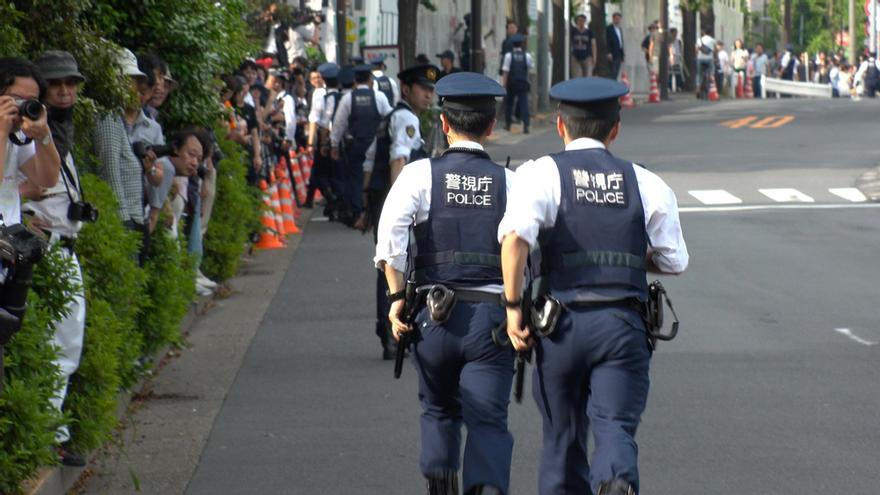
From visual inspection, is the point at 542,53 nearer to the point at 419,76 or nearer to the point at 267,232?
the point at 267,232

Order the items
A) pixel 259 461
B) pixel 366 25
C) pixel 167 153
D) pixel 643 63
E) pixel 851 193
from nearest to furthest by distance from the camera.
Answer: pixel 259 461 → pixel 167 153 → pixel 851 193 → pixel 366 25 → pixel 643 63

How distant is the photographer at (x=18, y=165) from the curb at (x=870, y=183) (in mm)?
17485

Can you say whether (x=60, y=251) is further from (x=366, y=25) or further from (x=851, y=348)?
(x=366, y=25)

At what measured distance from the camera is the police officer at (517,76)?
3453 cm

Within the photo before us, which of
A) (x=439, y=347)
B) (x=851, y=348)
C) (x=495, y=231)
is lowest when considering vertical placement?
(x=851, y=348)

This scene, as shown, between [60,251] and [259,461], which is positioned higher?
[60,251]

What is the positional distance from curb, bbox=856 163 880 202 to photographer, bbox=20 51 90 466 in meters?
16.7

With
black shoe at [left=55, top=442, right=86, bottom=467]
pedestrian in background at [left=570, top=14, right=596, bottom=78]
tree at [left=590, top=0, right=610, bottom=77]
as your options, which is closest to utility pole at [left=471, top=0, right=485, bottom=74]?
pedestrian in background at [left=570, top=14, right=596, bottom=78]

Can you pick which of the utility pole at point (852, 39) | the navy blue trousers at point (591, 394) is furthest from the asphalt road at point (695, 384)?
the utility pole at point (852, 39)

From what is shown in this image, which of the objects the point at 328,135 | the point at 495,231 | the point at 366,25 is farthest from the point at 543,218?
the point at 366,25

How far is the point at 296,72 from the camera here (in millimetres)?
A: 23859

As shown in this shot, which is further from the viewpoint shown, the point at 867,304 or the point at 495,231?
the point at 867,304

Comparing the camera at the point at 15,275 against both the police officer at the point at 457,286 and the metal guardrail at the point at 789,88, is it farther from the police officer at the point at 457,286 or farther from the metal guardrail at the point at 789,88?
the metal guardrail at the point at 789,88

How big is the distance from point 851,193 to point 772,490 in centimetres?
1703
